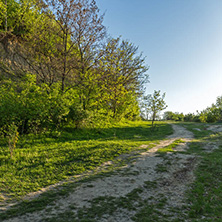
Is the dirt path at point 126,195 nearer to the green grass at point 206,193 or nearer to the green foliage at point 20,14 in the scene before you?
the green grass at point 206,193

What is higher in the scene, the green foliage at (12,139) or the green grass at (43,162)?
the green foliage at (12,139)

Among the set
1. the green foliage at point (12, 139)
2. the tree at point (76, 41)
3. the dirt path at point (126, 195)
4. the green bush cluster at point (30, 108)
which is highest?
the tree at point (76, 41)

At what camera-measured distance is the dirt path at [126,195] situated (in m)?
4.03

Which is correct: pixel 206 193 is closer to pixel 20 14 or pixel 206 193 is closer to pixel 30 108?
pixel 30 108

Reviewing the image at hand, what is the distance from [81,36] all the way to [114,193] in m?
14.3

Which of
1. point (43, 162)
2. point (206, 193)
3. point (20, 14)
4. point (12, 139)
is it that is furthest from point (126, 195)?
point (20, 14)

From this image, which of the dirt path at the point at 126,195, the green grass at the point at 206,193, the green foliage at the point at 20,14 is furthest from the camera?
the green foliage at the point at 20,14

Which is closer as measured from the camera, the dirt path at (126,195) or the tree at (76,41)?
the dirt path at (126,195)

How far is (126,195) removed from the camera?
16.8 feet

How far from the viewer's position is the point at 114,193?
5199 millimetres

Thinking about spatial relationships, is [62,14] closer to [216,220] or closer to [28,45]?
[28,45]

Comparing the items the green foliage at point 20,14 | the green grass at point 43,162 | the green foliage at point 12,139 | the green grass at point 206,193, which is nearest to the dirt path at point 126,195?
the green grass at point 206,193

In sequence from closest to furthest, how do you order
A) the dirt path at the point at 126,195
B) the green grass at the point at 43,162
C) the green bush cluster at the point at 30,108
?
the dirt path at the point at 126,195
the green grass at the point at 43,162
the green bush cluster at the point at 30,108

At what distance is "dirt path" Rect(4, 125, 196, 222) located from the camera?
159 inches
